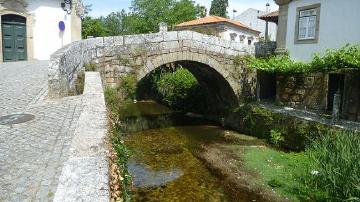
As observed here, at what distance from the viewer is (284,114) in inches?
429

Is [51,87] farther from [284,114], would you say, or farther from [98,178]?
[284,114]

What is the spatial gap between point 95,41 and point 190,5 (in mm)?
24523

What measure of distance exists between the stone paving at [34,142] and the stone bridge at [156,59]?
0.63 meters

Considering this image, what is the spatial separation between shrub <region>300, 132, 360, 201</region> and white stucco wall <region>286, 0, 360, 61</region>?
5556 millimetres

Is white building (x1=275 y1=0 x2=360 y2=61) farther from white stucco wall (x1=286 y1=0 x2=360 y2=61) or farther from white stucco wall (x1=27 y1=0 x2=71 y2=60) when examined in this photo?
white stucco wall (x1=27 y1=0 x2=71 y2=60)

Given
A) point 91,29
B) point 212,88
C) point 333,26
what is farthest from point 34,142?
point 91,29

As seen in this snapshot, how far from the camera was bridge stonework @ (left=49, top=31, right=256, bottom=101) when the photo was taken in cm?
877

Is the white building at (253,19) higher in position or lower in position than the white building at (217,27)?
higher

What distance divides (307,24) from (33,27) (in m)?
10.1

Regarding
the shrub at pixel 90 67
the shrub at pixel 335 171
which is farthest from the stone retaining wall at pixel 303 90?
the shrub at pixel 90 67

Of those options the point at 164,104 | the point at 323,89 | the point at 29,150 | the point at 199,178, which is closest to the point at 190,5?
the point at 164,104

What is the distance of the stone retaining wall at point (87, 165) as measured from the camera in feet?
7.18

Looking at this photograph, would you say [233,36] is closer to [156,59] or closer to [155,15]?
[155,15]

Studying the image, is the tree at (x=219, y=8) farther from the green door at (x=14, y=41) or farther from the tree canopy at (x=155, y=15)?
the green door at (x=14, y=41)
